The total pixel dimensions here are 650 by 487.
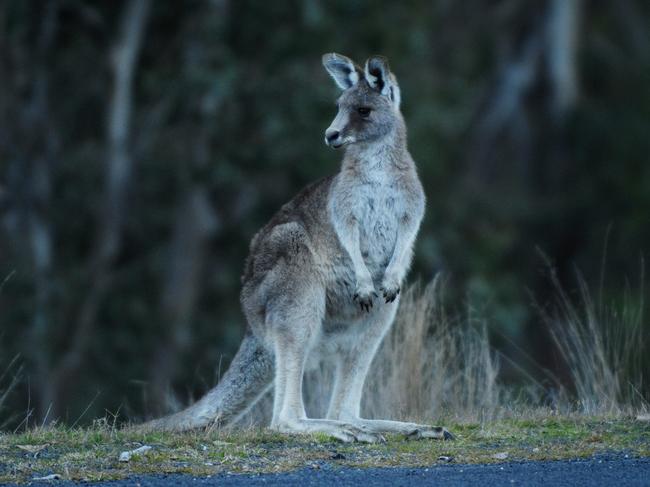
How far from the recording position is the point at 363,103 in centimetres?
782

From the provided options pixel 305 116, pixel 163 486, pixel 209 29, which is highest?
pixel 209 29

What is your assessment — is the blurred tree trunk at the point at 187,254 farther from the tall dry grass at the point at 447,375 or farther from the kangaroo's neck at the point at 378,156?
the kangaroo's neck at the point at 378,156

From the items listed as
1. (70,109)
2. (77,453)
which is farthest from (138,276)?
(77,453)

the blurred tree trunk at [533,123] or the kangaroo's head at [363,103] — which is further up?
the blurred tree trunk at [533,123]

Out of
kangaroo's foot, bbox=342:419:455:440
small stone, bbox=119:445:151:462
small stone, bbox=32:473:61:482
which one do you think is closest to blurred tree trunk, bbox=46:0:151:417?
kangaroo's foot, bbox=342:419:455:440

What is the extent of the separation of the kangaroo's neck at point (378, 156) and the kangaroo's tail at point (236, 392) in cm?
113

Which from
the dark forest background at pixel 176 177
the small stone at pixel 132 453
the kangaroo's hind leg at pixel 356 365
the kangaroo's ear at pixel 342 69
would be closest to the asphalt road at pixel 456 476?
the small stone at pixel 132 453

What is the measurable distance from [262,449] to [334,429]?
0.54 meters

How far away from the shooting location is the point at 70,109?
1991 centimetres

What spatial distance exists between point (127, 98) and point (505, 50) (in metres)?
8.82

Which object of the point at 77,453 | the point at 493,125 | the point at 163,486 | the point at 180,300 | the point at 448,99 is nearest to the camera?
the point at 163,486

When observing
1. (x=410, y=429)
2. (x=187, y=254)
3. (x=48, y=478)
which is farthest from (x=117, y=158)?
(x=48, y=478)

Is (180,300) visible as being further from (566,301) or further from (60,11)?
(566,301)

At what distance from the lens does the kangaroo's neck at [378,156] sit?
7.64 meters
